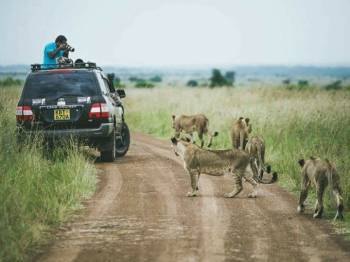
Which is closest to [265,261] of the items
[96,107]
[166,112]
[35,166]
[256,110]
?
[35,166]

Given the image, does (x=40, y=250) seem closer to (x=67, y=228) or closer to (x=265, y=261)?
(x=67, y=228)

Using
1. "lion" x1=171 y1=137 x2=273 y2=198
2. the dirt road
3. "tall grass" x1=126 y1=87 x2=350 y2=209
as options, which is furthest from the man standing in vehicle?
"lion" x1=171 y1=137 x2=273 y2=198

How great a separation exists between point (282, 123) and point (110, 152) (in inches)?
249

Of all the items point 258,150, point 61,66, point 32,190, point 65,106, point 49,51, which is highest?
point 49,51

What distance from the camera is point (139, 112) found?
2848cm

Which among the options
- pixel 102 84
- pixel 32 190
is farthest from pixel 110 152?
pixel 32 190

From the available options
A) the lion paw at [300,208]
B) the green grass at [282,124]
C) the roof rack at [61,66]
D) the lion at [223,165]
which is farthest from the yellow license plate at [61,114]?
the lion paw at [300,208]

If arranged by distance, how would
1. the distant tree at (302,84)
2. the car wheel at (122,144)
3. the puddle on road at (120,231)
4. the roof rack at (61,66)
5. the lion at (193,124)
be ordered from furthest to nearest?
the distant tree at (302,84) < the lion at (193,124) < the car wheel at (122,144) < the roof rack at (61,66) < the puddle on road at (120,231)

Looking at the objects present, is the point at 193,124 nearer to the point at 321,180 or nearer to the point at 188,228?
the point at 321,180

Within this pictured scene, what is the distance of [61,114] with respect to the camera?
13938 mm

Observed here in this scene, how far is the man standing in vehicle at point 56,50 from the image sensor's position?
51.3 feet

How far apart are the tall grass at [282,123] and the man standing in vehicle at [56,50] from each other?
4605 mm

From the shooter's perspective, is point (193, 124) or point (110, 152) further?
point (193, 124)

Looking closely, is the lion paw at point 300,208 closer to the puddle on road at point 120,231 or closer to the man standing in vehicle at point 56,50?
the puddle on road at point 120,231
